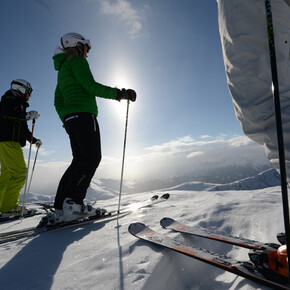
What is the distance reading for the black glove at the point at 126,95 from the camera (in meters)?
2.75

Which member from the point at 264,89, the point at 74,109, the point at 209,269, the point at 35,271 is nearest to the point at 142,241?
the point at 209,269

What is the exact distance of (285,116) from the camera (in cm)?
141

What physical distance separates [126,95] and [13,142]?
2.69 metres

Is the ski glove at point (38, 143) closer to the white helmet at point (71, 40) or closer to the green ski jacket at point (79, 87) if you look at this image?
the green ski jacket at point (79, 87)

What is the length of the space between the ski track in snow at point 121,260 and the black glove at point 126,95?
170 cm

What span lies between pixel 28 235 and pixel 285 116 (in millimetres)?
2887

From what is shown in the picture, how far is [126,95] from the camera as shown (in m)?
2.77

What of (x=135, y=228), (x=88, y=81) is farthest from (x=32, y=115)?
(x=135, y=228)

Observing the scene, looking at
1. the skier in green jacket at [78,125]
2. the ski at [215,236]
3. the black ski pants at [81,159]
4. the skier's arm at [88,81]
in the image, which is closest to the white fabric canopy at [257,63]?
the ski at [215,236]

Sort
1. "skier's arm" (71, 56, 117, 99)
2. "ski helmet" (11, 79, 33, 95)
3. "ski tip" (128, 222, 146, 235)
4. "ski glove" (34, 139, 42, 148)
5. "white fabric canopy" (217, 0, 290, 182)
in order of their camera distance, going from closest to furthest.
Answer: "white fabric canopy" (217, 0, 290, 182)
"ski tip" (128, 222, 146, 235)
"skier's arm" (71, 56, 117, 99)
"ski helmet" (11, 79, 33, 95)
"ski glove" (34, 139, 42, 148)

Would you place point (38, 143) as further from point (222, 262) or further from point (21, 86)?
point (222, 262)

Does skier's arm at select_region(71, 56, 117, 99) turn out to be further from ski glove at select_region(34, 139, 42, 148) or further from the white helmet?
ski glove at select_region(34, 139, 42, 148)

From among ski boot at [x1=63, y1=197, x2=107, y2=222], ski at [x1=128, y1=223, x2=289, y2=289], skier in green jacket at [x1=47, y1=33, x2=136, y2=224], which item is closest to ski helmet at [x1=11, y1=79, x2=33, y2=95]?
skier in green jacket at [x1=47, y1=33, x2=136, y2=224]

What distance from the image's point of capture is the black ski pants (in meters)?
2.71
